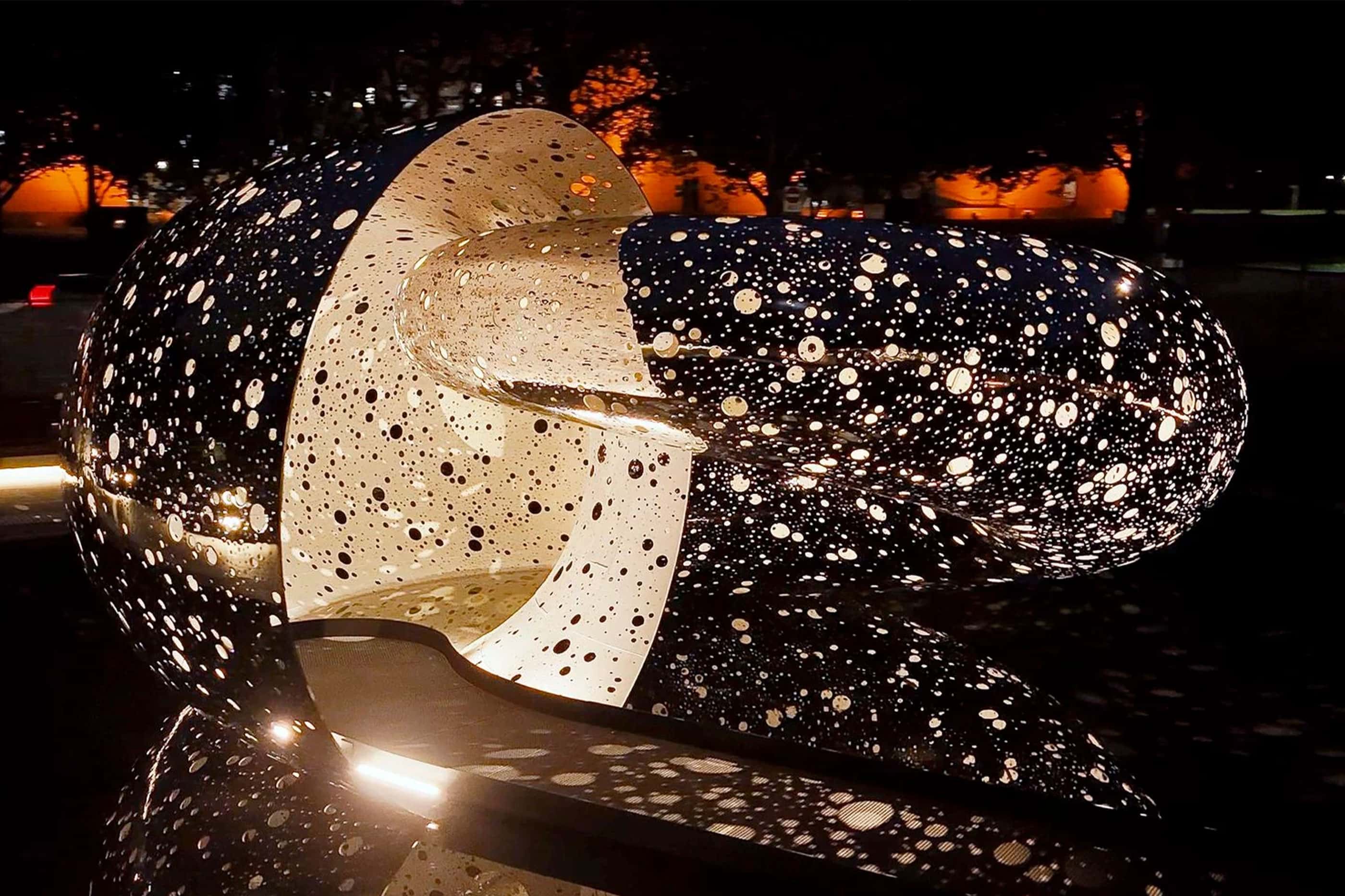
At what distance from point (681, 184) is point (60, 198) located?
324 inches

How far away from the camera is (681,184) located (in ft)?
39.2

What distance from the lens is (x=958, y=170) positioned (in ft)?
35.5

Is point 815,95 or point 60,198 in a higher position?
point 815,95

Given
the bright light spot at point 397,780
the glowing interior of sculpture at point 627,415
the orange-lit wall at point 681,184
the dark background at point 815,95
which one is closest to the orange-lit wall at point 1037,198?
the dark background at point 815,95

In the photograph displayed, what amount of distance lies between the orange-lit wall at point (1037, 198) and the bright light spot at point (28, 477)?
8.02 metres

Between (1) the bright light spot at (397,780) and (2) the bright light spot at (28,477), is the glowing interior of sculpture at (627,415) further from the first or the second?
(2) the bright light spot at (28,477)

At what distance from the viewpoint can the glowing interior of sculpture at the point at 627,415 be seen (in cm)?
247

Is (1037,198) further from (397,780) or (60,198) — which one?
(397,780)

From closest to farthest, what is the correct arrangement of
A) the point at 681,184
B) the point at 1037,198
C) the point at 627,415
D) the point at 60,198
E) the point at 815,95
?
the point at 627,415 < the point at 815,95 < the point at 681,184 < the point at 1037,198 < the point at 60,198

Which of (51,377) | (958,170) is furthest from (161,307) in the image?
(958,170)

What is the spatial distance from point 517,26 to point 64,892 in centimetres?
925

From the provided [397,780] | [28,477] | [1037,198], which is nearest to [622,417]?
[397,780]

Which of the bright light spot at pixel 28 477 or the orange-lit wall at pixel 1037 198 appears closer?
the bright light spot at pixel 28 477

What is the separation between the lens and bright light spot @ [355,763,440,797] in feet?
8.75
